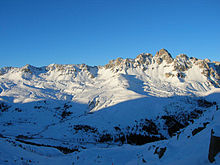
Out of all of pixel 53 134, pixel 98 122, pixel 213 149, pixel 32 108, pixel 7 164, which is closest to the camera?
pixel 213 149

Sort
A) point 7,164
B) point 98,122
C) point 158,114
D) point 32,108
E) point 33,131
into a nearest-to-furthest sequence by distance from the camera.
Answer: point 7,164, point 33,131, point 98,122, point 158,114, point 32,108

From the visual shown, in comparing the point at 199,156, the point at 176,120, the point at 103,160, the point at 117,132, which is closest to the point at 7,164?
the point at 103,160

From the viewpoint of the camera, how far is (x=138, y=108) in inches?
5689

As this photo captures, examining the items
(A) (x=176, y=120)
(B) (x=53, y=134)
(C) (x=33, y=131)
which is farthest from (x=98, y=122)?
(A) (x=176, y=120)

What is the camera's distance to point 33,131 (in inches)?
4537

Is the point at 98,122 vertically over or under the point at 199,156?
under

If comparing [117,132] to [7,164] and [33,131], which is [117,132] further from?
[7,164]

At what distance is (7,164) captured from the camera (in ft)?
43.5

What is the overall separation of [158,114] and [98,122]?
168 ft

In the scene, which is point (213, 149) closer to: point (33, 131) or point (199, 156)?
point (199, 156)

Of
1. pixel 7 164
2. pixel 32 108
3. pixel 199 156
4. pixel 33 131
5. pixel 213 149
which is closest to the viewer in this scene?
pixel 213 149

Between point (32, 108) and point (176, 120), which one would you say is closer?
point (176, 120)

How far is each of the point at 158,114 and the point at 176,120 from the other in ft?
49.0

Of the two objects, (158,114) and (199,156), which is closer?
(199,156)
